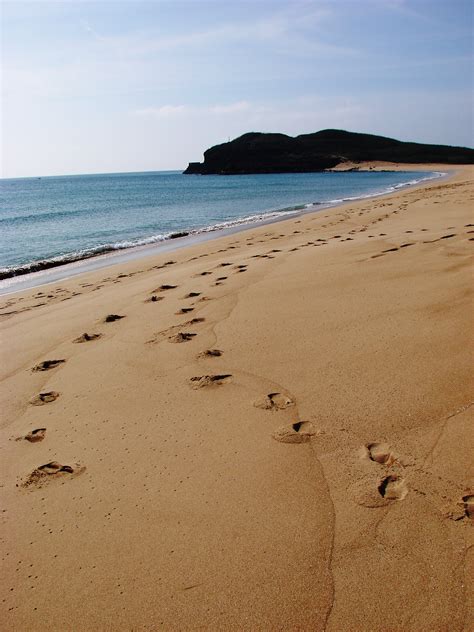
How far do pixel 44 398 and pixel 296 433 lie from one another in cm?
199

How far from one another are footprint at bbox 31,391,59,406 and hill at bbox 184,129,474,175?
102601mm

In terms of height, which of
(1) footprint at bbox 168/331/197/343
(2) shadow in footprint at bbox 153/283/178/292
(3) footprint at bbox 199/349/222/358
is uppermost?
(2) shadow in footprint at bbox 153/283/178/292

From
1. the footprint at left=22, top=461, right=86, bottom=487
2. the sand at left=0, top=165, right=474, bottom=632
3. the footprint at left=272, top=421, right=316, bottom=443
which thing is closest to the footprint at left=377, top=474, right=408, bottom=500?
the sand at left=0, top=165, right=474, bottom=632

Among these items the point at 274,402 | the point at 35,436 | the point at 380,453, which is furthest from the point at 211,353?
the point at 380,453

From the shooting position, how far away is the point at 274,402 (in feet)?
9.60

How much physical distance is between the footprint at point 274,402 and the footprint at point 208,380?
41 centimetres

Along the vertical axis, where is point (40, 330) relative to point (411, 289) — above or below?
below

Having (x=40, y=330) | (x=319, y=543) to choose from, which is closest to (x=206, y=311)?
(x=40, y=330)

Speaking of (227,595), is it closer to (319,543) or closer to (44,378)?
(319,543)

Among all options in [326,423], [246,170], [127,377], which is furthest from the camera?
[246,170]

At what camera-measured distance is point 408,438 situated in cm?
241

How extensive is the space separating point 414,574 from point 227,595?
0.70m

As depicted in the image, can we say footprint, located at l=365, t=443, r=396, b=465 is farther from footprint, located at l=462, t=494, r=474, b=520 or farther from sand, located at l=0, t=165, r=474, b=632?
footprint, located at l=462, t=494, r=474, b=520

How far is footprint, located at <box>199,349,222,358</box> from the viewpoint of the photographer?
12.2 ft
